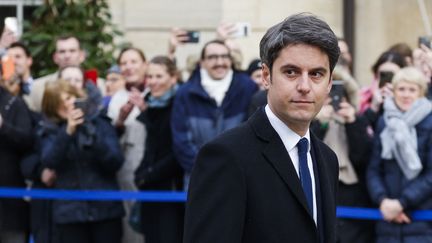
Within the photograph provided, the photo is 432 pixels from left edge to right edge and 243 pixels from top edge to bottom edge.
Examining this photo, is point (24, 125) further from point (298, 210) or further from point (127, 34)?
point (298, 210)

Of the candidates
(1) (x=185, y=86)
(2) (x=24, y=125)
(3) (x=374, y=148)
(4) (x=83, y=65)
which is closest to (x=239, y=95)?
(1) (x=185, y=86)

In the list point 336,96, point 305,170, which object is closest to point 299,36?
point 305,170

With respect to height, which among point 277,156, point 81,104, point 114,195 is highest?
point 277,156

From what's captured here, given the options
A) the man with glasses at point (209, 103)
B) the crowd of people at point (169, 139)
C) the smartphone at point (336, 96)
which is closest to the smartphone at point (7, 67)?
the crowd of people at point (169, 139)

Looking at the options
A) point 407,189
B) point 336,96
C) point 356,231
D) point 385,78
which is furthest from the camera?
point 385,78

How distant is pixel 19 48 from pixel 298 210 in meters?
6.75

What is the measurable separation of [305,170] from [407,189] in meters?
4.10

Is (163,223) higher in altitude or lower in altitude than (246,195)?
lower

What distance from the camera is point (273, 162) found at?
3.68 metres

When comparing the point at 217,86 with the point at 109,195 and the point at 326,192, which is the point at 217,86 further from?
the point at 326,192

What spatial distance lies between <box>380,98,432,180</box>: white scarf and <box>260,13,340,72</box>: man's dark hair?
4.18 metres

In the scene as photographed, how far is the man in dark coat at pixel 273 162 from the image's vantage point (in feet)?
11.8

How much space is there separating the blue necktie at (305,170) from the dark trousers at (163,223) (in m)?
4.86

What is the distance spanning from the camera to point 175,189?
29.1ft
